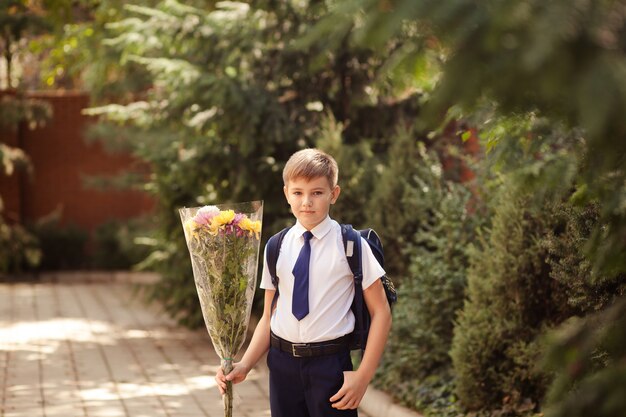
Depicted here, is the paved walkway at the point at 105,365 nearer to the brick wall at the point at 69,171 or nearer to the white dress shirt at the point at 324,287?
the white dress shirt at the point at 324,287

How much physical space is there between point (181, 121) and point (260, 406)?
3685 mm

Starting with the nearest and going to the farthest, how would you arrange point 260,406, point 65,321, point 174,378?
point 260,406 < point 174,378 < point 65,321

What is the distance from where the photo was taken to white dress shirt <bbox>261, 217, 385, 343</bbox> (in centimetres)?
427

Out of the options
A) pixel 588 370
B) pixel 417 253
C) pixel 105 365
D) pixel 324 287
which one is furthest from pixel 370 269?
pixel 105 365


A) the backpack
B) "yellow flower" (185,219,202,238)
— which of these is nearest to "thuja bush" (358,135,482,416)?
the backpack

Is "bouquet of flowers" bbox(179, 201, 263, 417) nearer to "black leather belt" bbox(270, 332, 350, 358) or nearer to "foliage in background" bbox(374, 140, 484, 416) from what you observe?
"black leather belt" bbox(270, 332, 350, 358)

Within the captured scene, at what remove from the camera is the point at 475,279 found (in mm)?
6551

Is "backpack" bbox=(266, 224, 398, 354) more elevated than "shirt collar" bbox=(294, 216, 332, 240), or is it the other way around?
"shirt collar" bbox=(294, 216, 332, 240)

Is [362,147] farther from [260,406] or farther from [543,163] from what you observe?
[543,163]

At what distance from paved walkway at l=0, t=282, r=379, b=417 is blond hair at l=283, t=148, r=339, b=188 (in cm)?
343

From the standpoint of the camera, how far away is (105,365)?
928 centimetres

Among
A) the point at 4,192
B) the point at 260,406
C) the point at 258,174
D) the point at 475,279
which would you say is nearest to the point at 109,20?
the point at 258,174

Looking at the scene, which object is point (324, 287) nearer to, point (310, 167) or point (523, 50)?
point (310, 167)

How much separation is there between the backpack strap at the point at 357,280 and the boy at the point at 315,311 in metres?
0.02
